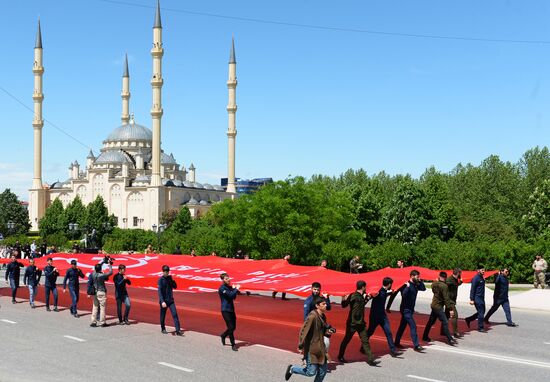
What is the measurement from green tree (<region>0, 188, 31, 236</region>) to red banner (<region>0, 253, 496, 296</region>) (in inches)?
3604

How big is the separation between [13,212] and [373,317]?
369ft

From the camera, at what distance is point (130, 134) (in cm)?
13400

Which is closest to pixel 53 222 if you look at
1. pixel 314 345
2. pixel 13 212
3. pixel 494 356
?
pixel 13 212

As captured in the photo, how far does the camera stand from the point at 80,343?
15.6 metres

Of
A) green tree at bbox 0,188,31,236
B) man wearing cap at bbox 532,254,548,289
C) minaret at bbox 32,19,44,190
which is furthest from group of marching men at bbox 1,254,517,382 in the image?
green tree at bbox 0,188,31,236

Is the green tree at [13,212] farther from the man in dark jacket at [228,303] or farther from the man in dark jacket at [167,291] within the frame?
the man in dark jacket at [228,303]

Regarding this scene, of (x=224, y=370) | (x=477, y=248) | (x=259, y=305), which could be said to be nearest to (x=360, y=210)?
(x=477, y=248)

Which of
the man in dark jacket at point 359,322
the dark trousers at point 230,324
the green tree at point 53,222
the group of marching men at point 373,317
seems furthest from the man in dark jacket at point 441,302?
the green tree at point 53,222

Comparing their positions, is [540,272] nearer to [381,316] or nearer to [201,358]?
[381,316]

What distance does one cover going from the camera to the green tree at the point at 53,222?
342 ft

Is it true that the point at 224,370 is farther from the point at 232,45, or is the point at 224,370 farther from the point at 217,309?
the point at 232,45

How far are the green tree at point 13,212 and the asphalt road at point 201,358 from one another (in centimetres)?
10266

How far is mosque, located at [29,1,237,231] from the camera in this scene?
109m

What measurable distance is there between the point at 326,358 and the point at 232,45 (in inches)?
4202
